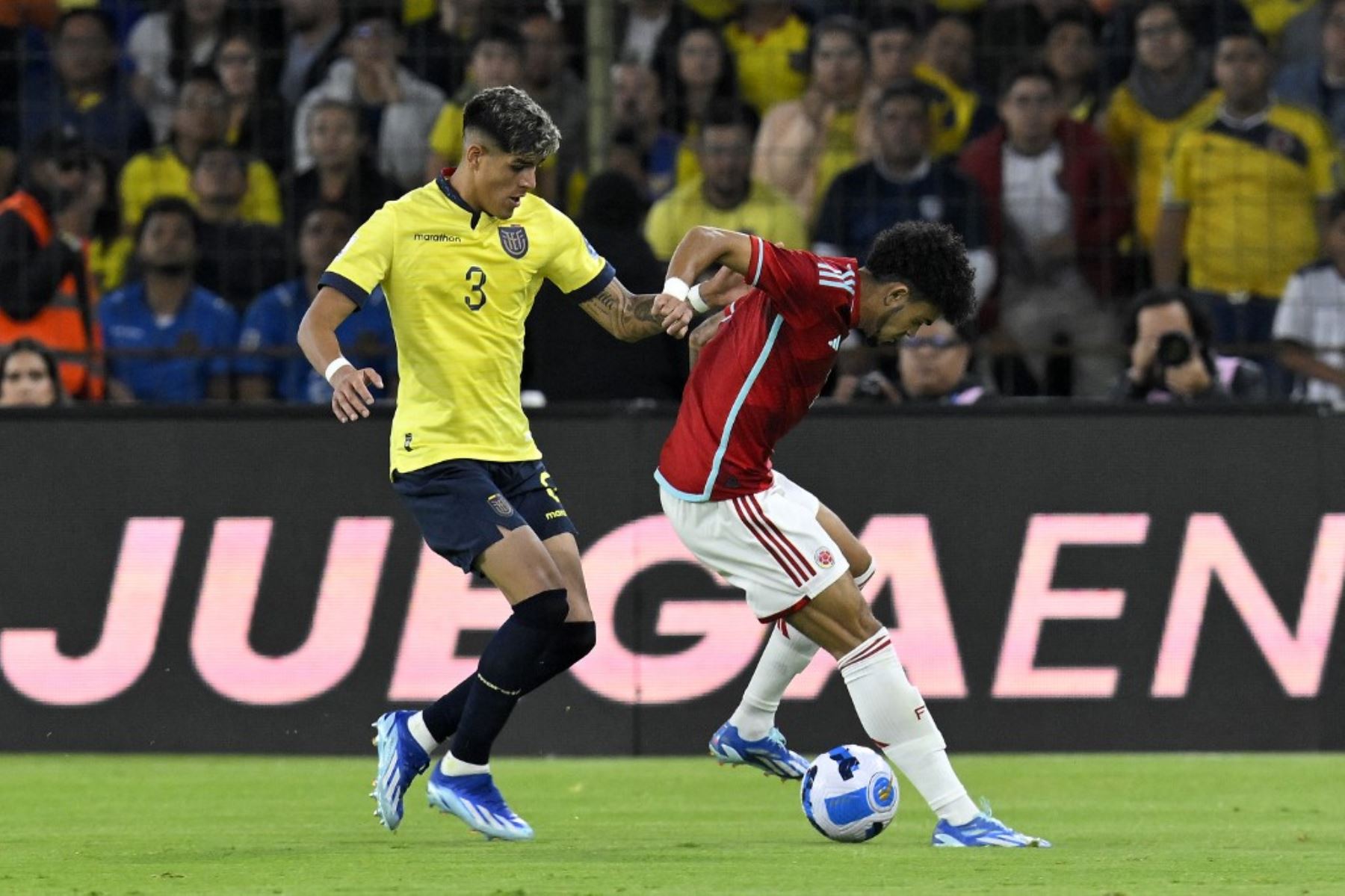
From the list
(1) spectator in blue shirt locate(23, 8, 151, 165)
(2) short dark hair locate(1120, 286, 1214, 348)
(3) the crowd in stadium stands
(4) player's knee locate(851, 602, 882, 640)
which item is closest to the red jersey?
(4) player's knee locate(851, 602, 882, 640)

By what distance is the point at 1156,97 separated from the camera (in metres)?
11.1

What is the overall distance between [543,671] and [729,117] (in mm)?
4768

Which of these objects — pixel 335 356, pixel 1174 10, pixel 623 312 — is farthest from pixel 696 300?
pixel 1174 10

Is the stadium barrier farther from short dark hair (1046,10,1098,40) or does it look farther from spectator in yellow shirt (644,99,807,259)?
short dark hair (1046,10,1098,40)

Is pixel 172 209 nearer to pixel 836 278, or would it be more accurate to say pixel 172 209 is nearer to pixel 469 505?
pixel 469 505

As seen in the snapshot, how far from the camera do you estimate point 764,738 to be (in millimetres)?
7328

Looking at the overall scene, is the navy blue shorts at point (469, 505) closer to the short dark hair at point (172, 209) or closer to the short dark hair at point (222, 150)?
the short dark hair at point (172, 209)

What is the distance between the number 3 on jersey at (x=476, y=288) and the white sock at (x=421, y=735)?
1.24 metres

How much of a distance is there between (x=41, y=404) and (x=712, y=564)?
416cm

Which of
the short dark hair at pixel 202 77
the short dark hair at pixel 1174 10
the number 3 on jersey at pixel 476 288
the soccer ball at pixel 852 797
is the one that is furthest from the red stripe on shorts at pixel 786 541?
the short dark hair at pixel 202 77

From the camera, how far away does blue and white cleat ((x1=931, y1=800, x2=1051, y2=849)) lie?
6289 mm

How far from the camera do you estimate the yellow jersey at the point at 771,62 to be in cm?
1122

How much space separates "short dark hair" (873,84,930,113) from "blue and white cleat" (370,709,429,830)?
4984 mm

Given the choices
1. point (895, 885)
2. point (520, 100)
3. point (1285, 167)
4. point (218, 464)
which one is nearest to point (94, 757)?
point (218, 464)
